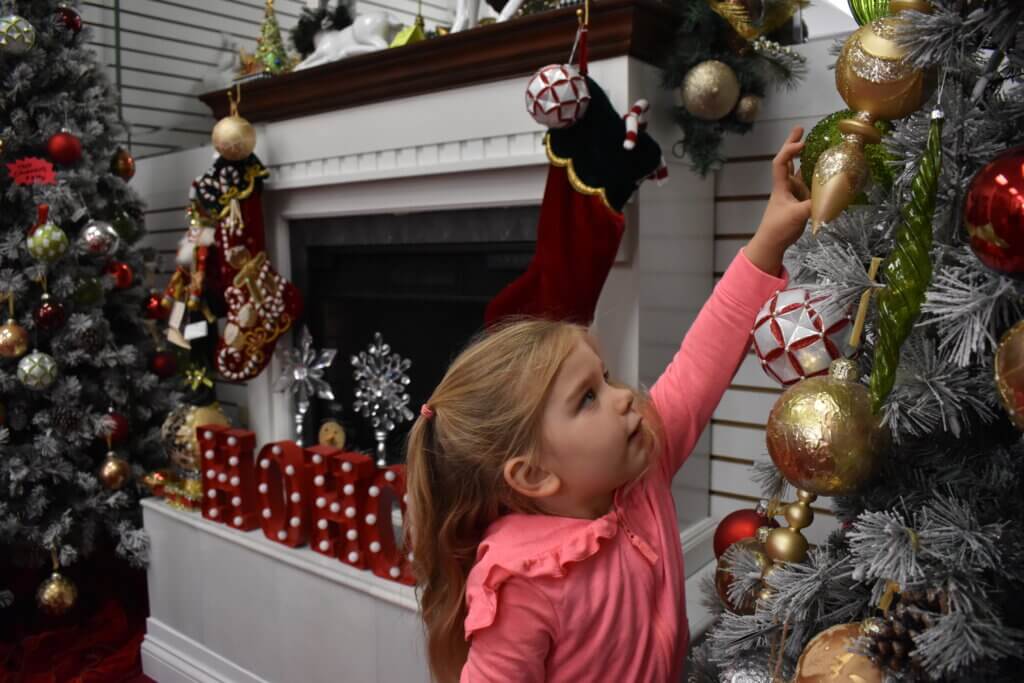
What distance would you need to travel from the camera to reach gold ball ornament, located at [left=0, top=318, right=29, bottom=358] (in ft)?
7.49

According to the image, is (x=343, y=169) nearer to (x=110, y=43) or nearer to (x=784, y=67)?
(x=784, y=67)

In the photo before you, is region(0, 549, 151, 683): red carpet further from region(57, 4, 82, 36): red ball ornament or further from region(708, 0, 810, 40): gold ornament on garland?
region(708, 0, 810, 40): gold ornament on garland

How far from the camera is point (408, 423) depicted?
2418mm

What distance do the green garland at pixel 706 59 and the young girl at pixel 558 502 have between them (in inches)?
26.2

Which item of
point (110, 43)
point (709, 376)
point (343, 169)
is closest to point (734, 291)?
point (709, 376)

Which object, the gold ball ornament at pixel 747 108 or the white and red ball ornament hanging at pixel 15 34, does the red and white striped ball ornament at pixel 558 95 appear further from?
the white and red ball ornament hanging at pixel 15 34

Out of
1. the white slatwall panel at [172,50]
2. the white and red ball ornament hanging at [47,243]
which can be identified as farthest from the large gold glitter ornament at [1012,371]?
the white slatwall panel at [172,50]

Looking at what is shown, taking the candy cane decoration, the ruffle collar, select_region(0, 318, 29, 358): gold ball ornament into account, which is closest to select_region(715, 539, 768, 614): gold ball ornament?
the ruffle collar

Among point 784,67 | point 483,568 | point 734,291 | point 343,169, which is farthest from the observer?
point 343,169

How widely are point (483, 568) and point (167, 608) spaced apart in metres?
1.87

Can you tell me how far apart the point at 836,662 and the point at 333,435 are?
1.97m

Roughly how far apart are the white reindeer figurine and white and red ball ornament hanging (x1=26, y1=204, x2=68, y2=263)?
885mm

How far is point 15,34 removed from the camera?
228 cm

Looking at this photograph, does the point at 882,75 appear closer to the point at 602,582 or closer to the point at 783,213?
the point at 783,213
